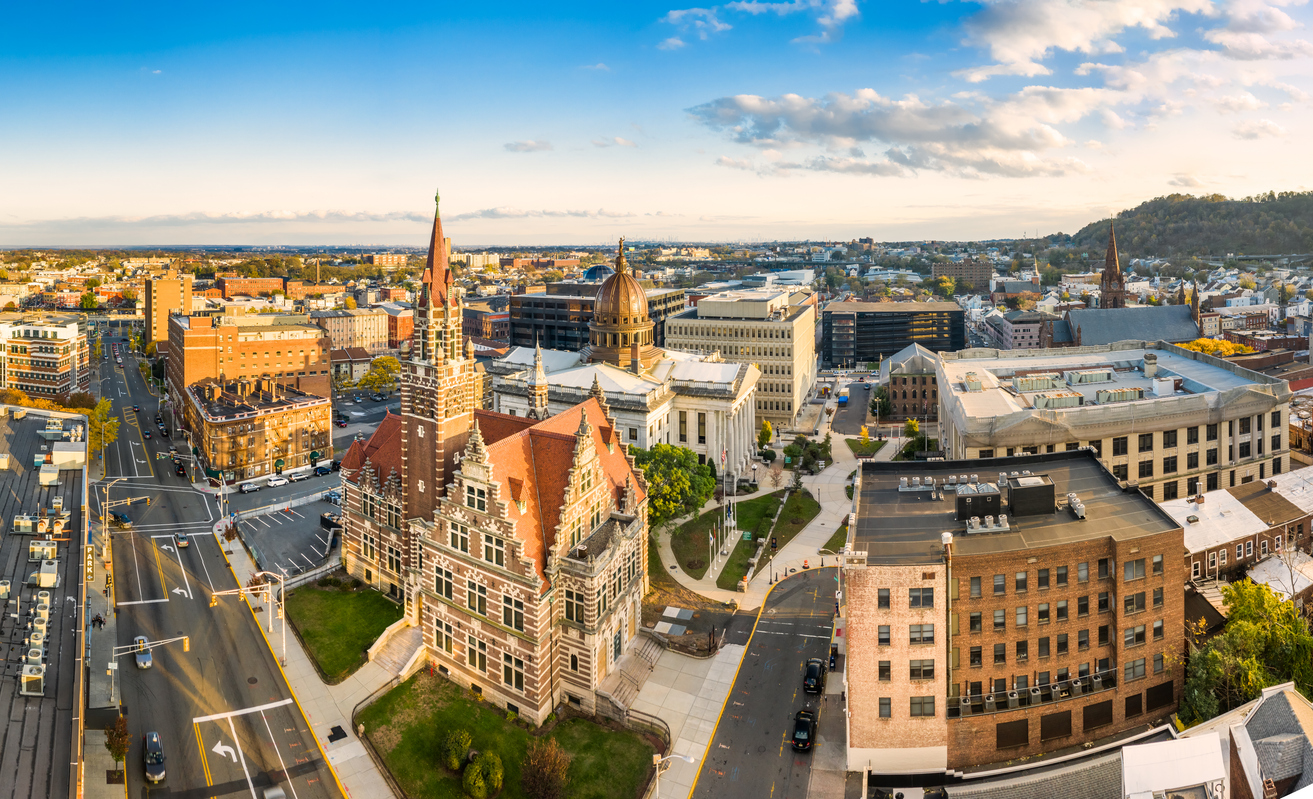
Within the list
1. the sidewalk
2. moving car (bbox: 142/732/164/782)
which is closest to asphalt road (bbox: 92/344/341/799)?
moving car (bbox: 142/732/164/782)

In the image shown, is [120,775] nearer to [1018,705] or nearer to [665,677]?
[665,677]

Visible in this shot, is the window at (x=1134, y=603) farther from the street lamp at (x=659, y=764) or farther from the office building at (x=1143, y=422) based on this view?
the office building at (x=1143, y=422)

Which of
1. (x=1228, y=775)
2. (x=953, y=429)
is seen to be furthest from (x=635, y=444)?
(x=1228, y=775)

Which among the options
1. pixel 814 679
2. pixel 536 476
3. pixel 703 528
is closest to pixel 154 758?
pixel 536 476

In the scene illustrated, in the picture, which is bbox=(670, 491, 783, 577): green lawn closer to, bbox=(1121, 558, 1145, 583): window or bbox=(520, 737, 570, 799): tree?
bbox=(520, 737, 570, 799): tree

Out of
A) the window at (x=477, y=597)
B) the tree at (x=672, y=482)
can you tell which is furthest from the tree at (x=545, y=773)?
the tree at (x=672, y=482)

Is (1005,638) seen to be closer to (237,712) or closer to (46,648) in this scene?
(237,712)
